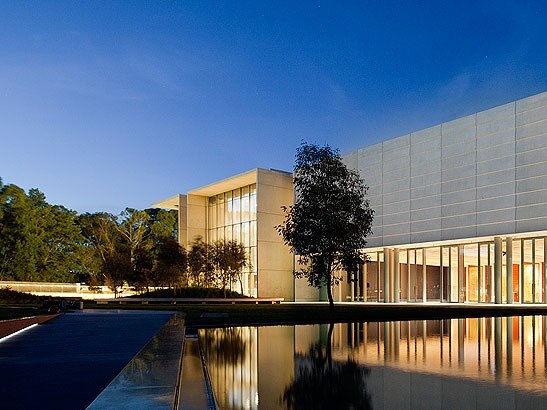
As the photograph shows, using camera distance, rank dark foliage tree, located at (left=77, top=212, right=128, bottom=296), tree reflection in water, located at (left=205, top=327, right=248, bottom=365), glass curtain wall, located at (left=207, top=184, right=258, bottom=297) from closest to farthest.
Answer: tree reflection in water, located at (left=205, top=327, right=248, bottom=365), glass curtain wall, located at (left=207, top=184, right=258, bottom=297), dark foliage tree, located at (left=77, top=212, right=128, bottom=296)

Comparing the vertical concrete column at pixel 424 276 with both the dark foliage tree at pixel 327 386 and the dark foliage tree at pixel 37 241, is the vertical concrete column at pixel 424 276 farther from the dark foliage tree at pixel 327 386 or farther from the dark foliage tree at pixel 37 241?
the dark foliage tree at pixel 327 386

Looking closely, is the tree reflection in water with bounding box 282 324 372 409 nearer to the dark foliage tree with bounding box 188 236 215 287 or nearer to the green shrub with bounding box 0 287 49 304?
the green shrub with bounding box 0 287 49 304

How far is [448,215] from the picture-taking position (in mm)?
42250

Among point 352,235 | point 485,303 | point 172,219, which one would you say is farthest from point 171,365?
point 172,219

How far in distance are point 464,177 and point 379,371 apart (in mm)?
34993

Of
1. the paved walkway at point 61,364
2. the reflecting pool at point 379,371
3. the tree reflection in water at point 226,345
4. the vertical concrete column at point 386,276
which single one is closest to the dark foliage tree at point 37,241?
the vertical concrete column at point 386,276

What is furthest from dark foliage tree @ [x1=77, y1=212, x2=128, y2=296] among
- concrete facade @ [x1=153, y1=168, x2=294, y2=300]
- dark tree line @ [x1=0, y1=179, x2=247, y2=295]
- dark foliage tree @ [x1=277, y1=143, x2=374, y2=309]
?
dark foliage tree @ [x1=277, y1=143, x2=374, y2=309]

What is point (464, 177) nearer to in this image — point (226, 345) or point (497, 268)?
point (497, 268)

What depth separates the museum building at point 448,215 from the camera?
3747 cm

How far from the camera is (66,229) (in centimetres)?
6644

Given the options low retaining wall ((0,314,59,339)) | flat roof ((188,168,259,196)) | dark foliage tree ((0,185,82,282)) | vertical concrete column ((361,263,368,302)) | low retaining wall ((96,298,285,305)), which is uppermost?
flat roof ((188,168,259,196))

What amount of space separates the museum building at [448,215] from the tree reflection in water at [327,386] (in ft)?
83.2

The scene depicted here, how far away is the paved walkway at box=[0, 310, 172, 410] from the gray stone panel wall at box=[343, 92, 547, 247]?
97.4ft

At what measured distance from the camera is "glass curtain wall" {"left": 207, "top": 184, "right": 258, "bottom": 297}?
57594 millimetres
